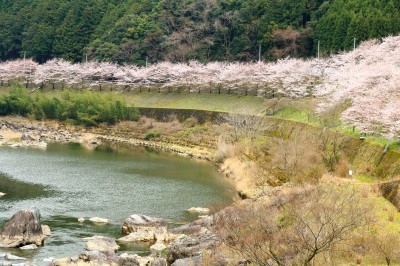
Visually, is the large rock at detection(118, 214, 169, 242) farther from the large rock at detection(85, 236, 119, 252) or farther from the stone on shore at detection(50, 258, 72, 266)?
the stone on shore at detection(50, 258, 72, 266)

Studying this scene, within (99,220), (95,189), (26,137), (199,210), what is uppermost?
(99,220)

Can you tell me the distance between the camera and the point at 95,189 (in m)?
26.2

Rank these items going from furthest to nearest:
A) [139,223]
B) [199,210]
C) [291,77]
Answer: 1. [291,77]
2. [199,210]
3. [139,223]

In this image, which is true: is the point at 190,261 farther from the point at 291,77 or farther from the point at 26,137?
the point at 291,77

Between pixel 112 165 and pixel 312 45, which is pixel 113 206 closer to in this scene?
pixel 112 165

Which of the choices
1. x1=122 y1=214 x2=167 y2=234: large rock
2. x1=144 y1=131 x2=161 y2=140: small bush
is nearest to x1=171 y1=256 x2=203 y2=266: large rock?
x1=122 y1=214 x2=167 y2=234: large rock

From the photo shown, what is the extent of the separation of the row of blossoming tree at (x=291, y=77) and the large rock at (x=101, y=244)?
10.0 meters

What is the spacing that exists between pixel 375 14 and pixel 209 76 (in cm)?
1627

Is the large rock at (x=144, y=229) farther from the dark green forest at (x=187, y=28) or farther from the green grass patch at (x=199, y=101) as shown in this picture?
the dark green forest at (x=187, y=28)

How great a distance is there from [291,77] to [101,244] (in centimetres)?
3067

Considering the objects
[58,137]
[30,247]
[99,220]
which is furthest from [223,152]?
[30,247]

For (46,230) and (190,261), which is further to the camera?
(46,230)

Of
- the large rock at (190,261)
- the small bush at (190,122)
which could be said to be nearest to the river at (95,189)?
the large rock at (190,261)

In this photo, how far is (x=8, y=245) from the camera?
17.4m
